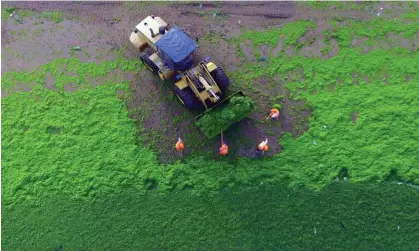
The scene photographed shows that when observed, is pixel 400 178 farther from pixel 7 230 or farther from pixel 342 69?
pixel 7 230

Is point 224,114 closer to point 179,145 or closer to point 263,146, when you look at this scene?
point 263,146

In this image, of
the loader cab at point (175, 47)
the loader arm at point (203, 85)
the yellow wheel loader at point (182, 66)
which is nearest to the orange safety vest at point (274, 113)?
the yellow wheel loader at point (182, 66)

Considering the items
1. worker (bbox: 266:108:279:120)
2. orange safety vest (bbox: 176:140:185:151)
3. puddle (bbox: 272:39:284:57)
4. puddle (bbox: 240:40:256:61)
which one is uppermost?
puddle (bbox: 240:40:256:61)

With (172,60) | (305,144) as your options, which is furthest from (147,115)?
(305,144)

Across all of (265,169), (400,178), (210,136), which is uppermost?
(210,136)

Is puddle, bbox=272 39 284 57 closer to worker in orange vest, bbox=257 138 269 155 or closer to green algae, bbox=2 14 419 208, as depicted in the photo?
green algae, bbox=2 14 419 208

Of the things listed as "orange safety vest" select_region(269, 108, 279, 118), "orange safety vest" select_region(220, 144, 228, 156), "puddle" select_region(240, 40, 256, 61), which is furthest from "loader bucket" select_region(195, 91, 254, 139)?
"puddle" select_region(240, 40, 256, 61)
